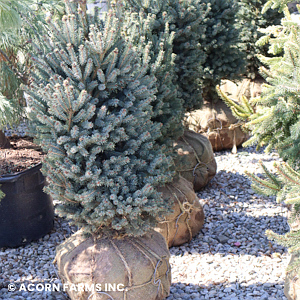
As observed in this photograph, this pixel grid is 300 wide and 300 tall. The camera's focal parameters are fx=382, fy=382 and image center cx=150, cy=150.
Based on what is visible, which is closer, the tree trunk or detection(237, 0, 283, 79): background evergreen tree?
the tree trunk

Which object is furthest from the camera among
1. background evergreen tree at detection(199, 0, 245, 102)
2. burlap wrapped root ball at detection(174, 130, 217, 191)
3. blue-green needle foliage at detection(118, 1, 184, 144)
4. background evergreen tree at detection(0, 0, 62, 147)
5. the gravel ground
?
background evergreen tree at detection(199, 0, 245, 102)

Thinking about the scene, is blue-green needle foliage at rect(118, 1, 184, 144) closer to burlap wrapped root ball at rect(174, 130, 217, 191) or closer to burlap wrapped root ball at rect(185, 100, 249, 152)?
burlap wrapped root ball at rect(174, 130, 217, 191)

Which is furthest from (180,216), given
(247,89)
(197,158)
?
(247,89)

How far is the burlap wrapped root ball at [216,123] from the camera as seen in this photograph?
505cm

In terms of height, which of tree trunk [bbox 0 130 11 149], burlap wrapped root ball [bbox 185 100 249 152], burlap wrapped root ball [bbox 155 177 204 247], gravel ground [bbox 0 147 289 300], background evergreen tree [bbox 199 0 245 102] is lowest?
gravel ground [bbox 0 147 289 300]

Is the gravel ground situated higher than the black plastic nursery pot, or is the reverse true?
the black plastic nursery pot

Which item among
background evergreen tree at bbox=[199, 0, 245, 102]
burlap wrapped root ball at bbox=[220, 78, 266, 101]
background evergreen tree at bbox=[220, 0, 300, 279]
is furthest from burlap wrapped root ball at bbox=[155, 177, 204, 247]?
burlap wrapped root ball at bbox=[220, 78, 266, 101]

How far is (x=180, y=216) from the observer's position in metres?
3.12

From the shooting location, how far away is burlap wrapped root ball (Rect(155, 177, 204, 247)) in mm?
3080

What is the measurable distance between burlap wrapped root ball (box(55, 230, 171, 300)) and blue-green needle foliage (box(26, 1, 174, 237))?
11 cm

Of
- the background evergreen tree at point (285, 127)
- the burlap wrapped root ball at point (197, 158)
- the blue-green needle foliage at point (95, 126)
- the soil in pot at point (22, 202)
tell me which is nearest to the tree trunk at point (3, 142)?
the soil in pot at point (22, 202)

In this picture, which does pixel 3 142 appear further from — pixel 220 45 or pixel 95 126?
pixel 220 45

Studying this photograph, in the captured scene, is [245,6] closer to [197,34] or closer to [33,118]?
[197,34]

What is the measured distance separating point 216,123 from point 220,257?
7.83 feet
